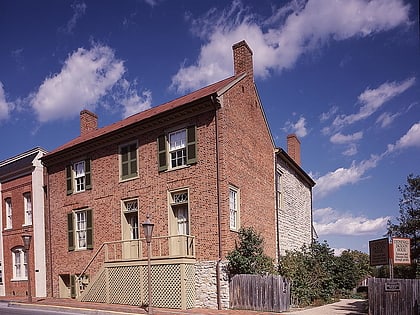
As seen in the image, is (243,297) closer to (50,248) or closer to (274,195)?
(274,195)

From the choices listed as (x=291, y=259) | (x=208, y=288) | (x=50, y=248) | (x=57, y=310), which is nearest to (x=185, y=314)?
(x=208, y=288)

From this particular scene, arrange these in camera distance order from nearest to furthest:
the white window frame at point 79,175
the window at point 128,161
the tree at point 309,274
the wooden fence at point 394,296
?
the wooden fence at point 394,296, the tree at point 309,274, the window at point 128,161, the white window frame at point 79,175

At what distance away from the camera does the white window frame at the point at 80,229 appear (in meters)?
21.4

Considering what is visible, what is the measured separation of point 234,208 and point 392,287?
6527mm

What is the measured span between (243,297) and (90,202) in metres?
9.31

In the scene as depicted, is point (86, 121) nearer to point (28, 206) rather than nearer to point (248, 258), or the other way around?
point (28, 206)

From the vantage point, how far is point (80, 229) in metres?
21.8

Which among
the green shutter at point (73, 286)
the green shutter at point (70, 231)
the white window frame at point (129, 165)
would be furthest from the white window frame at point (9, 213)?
the white window frame at point (129, 165)

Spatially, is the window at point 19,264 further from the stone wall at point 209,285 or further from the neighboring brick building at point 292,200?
the neighboring brick building at point 292,200

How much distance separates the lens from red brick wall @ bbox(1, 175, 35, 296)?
24.6m

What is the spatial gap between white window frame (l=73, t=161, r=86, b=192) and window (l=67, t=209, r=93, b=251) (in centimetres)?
120

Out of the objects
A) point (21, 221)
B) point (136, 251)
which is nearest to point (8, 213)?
point (21, 221)

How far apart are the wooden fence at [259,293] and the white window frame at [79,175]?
9.91 m

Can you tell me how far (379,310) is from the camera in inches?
523
